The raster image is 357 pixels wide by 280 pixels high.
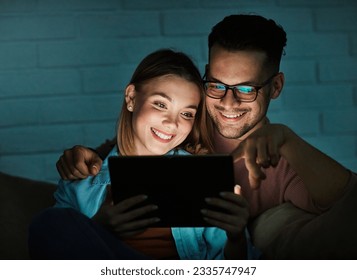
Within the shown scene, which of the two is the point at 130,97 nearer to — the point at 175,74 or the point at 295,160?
the point at 175,74

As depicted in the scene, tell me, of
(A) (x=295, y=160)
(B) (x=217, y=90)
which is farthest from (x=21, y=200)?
(A) (x=295, y=160)

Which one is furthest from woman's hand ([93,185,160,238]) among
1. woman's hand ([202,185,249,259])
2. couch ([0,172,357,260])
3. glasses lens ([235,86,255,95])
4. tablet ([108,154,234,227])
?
glasses lens ([235,86,255,95])

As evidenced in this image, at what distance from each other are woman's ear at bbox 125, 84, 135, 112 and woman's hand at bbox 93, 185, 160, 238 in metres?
0.24

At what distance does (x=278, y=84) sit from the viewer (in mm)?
1433

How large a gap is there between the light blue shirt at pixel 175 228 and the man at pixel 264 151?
0.08ft

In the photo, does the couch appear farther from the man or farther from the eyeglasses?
the eyeglasses

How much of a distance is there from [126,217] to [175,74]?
1.15 ft

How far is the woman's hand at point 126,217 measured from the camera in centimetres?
131

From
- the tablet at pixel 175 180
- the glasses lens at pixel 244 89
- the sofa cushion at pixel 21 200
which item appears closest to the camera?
the tablet at pixel 175 180

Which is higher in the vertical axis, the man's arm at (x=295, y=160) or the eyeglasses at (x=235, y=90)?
the eyeglasses at (x=235, y=90)

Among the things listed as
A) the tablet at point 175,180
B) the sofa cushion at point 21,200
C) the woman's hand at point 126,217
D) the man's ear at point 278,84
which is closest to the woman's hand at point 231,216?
the tablet at point 175,180

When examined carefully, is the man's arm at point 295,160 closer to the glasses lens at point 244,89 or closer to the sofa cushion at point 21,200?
the glasses lens at point 244,89

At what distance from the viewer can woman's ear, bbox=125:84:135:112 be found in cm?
142

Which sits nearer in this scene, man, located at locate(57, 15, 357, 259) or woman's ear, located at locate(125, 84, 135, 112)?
man, located at locate(57, 15, 357, 259)
